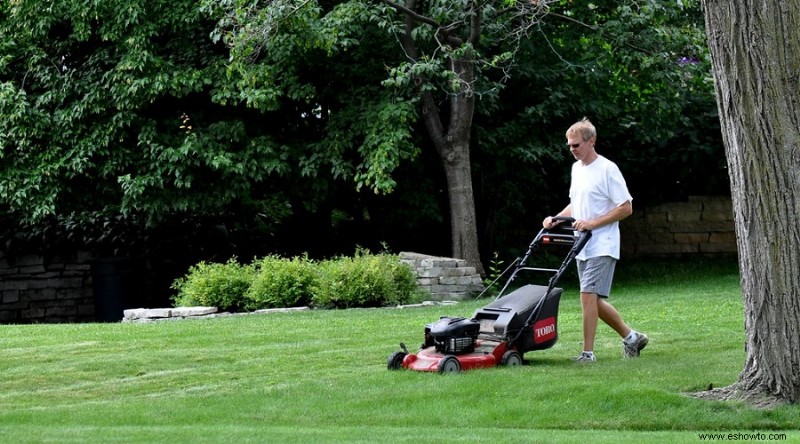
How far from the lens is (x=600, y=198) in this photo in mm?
8789

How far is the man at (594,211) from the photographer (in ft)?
28.6

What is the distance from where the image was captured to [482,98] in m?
19.5

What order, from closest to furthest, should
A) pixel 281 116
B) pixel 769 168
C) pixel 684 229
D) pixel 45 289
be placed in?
1. pixel 769 168
2. pixel 281 116
3. pixel 45 289
4. pixel 684 229

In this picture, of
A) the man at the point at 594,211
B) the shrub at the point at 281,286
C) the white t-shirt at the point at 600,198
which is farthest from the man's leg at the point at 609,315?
the shrub at the point at 281,286

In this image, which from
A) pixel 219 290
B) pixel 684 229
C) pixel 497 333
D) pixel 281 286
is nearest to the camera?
pixel 497 333

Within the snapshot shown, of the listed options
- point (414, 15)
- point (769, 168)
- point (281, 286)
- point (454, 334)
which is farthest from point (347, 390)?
point (414, 15)

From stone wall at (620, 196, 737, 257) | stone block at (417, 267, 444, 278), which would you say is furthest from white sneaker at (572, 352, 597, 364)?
stone wall at (620, 196, 737, 257)

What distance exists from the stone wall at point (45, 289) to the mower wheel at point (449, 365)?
13.6m

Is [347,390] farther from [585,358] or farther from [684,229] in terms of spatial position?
[684,229]

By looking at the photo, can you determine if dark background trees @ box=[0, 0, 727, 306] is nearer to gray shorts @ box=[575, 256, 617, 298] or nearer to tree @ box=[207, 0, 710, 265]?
tree @ box=[207, 0, 710, 265]

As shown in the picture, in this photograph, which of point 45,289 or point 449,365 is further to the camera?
point 45,289

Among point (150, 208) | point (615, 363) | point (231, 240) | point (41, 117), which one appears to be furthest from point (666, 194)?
point (615, 363)

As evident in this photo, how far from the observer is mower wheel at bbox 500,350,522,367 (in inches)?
343

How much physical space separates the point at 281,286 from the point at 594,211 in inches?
296
